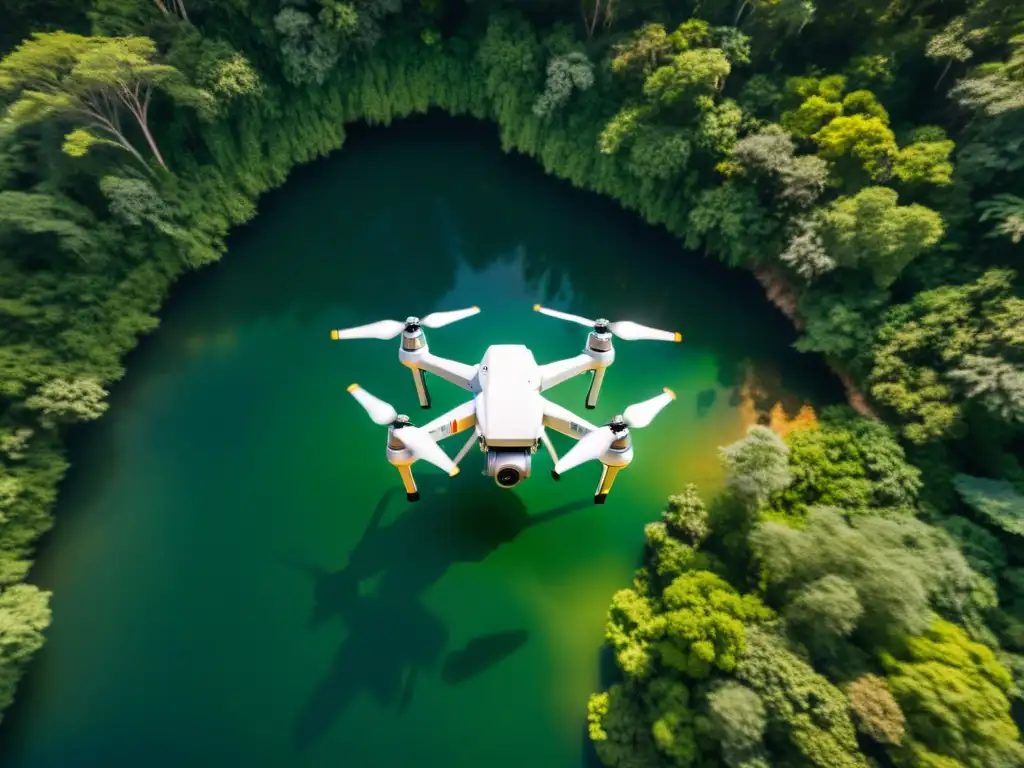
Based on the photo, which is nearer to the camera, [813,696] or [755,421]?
[813,696]

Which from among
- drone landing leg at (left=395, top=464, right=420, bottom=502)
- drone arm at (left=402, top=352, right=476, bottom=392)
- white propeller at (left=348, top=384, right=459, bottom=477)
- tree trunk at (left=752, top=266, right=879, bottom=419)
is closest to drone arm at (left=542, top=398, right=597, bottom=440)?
drone arm at (left=402, top=352, right=476, bottom=392)

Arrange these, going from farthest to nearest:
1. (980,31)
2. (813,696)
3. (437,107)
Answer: (437,107) → (980,31) → (813,696)

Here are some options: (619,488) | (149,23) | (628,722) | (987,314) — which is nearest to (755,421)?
(619,488)

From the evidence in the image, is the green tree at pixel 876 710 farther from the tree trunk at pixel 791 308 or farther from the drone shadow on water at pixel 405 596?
the tree trunk at pixel 791 308

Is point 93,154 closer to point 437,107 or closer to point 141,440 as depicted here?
point 141,440

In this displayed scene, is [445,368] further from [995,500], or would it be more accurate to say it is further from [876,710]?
[995,500]

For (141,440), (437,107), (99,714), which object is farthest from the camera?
(437,107)

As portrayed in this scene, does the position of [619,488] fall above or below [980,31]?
below
